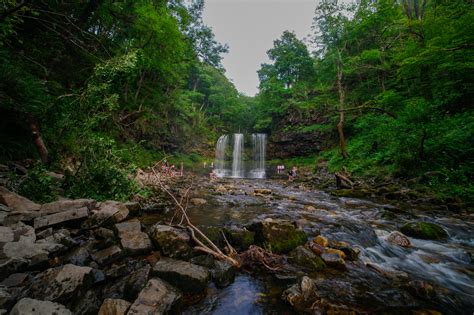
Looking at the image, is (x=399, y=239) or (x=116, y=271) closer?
(x=116, y=271)

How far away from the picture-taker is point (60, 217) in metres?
3.32

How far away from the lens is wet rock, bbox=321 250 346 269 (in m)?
3.04

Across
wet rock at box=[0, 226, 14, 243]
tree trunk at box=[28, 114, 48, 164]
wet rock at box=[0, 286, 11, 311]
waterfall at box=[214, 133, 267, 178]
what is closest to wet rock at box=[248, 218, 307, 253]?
wet rock at box=[0, 286, 11, 311]

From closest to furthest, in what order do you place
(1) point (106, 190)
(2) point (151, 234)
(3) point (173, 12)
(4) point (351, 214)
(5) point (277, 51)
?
(2) point (151, 234) < (1) point (106, 190) < (4) point (351, 214) < (3) point (173, 12) < (5) point (277, 51)

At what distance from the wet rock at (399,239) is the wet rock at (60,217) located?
5857mm

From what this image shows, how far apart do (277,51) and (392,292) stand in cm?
2780

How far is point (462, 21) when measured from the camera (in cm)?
704

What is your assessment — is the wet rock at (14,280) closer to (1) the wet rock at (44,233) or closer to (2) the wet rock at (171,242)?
(1) the wet rock at (44,233)

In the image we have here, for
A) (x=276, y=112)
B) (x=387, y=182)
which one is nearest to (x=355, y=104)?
(x=276, y=112)

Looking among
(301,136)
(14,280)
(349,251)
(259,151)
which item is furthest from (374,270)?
(259,151)

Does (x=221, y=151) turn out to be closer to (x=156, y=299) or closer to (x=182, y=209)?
(x=182, y=209)

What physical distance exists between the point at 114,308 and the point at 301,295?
73.7 inches

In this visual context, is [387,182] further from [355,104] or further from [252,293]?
[355,104]

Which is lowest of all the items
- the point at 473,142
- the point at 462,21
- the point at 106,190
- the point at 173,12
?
the point at 106,190
